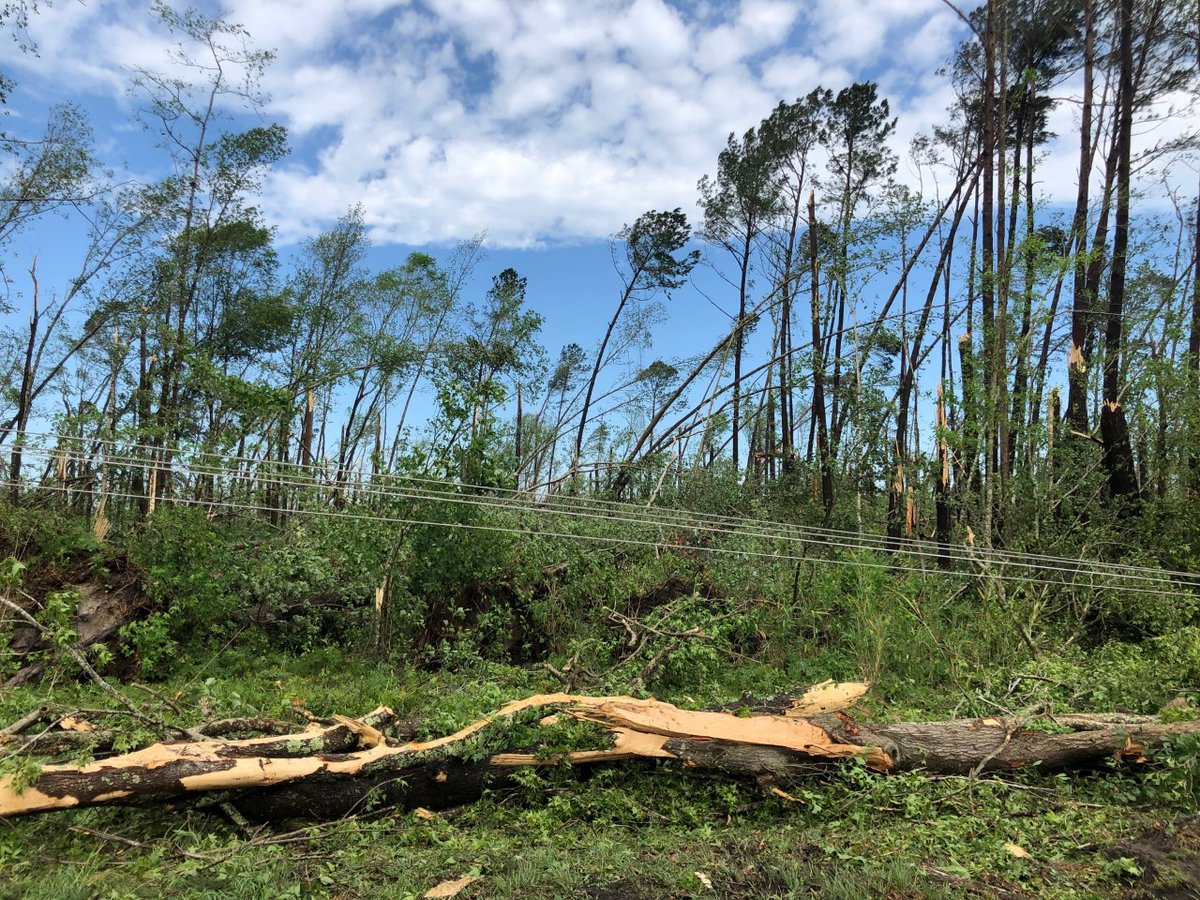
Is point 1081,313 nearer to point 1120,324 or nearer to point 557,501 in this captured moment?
point 1120,324

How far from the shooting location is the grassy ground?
8.25 feet

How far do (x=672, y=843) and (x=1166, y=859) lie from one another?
73.9 inches

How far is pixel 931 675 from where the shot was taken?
5.92 m

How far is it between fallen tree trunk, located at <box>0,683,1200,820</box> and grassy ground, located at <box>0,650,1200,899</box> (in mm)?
110

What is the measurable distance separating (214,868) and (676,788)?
6.92ft

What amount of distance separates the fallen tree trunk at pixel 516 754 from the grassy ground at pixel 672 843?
110mm

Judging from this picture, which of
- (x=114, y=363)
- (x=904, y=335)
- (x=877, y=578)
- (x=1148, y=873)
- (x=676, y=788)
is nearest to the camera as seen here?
(x=1148, y=873)

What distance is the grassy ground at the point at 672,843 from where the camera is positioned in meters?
2.51

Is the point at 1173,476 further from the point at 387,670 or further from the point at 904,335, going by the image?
the point at 387,670

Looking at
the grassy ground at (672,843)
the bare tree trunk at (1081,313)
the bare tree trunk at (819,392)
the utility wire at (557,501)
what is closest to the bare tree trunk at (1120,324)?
the bare tree trunk at (1081,313)

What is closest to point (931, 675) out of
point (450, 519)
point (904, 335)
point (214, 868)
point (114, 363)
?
point (450, 519)

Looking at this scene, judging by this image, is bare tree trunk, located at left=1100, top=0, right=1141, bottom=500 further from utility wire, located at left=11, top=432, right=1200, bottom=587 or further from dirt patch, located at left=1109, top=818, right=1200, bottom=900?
dirt patch, located at left=1109, top=818, right=1200, bottom=900

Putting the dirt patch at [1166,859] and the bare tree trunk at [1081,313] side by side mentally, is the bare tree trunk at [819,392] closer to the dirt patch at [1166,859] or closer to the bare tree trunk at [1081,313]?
the bare tree trunk at [1081,313]

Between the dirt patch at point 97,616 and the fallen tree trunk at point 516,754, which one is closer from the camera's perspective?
the fallen tree trunk at point 516,754
